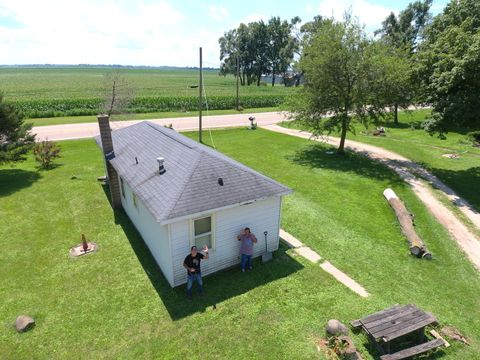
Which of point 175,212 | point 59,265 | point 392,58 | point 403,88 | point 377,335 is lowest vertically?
point 59,265

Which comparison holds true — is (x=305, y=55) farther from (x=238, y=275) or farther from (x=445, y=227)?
(x=238, y=275)

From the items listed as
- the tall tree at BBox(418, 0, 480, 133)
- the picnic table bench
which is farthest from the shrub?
the tall tree at BBox(418, 0, 480, 133)

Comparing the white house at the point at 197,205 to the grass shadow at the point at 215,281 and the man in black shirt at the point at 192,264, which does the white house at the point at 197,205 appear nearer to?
the grass shadow at the point at 215,281

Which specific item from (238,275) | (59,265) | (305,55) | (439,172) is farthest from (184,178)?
(439,172)

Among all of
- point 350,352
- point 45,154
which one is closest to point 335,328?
point 350,352

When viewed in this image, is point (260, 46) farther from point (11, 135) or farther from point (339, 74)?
point (11, 135)

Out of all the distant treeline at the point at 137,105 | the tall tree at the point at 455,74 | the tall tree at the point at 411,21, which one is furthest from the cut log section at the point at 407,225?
the tall tree at the point at 411,21
